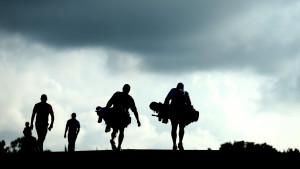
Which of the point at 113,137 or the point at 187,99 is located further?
the point at 187,99

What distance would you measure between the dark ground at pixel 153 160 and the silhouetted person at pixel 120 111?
5.73 feet

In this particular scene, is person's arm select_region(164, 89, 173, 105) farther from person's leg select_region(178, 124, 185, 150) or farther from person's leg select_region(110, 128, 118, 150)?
person's leg select_region(110, 128, 118, 150)

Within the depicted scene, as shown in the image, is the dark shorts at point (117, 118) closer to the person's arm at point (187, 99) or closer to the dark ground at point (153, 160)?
the dark ground at point (153, 160)

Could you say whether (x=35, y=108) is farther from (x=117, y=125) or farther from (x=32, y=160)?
(x=32, y=160)

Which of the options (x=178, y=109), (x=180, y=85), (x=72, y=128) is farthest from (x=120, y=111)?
(x=72, y=128)

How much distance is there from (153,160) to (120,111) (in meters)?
3.44

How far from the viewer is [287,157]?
1375cm

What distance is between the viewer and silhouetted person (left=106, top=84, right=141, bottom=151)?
1605cm

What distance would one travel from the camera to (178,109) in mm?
17234

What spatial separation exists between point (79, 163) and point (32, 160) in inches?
53.1

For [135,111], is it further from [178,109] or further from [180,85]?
[180,85]

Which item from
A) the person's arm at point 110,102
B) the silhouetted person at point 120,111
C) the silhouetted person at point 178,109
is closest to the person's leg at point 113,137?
the silhouetted person at point 120,111

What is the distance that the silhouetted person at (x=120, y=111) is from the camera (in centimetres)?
1605

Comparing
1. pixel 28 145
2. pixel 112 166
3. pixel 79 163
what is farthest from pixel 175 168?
pixel 28 145
